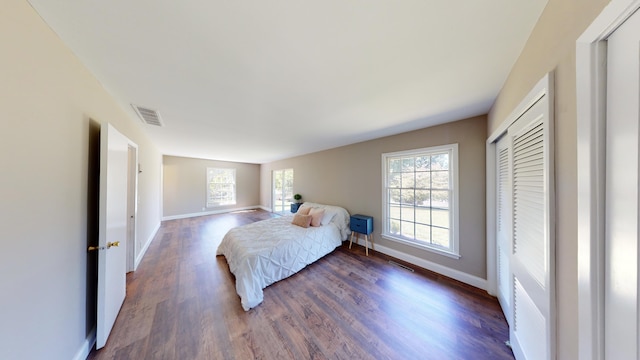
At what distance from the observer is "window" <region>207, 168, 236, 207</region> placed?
667 centimetres

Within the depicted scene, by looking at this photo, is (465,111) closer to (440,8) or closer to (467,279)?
(440,8)

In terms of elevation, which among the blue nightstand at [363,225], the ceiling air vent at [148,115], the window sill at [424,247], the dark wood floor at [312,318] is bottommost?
the dark wood floor at [312,318]

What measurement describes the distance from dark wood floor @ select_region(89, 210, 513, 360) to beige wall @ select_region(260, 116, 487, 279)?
0.51m

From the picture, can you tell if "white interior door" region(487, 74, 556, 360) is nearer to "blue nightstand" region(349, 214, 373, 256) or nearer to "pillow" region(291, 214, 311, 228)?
"blue nightstand" region(349, 214, 373, 256)

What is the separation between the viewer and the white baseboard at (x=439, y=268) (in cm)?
233

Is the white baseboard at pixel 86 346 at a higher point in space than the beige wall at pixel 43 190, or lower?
lower

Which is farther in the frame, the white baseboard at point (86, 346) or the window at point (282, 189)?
the window at point (282, 189)

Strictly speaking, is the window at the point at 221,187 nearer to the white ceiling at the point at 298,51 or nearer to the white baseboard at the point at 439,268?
the white ceiling at the point at 298,51

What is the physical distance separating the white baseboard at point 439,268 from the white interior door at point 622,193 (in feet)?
7.11

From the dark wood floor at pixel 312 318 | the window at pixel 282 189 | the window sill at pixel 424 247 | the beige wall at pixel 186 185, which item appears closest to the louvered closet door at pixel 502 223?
the dark wood floor at pixel 312 318

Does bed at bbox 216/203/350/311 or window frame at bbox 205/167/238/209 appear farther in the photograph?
window frame at bbox 205/167/238/209

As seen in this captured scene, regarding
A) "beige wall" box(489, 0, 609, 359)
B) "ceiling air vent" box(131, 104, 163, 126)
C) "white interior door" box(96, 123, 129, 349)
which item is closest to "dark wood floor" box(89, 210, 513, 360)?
"white interior door" box(96, 123, 129, 349)

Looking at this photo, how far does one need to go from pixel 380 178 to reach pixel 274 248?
2.23 m

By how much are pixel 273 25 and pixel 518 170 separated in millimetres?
1972
